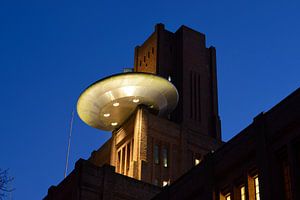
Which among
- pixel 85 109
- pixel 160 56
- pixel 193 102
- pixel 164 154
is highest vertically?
pixel 160 56

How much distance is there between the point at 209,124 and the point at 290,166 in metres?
44.1

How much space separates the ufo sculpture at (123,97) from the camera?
62.1m

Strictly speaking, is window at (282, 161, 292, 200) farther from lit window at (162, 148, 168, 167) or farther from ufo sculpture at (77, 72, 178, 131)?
lit window at (162, 148, 168, 167)

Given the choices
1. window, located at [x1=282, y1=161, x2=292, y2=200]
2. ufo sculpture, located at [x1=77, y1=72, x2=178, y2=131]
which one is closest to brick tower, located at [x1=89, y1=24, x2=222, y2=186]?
ufo sculpture, located at [x1=77, y1=72, x2=178, y2=131]

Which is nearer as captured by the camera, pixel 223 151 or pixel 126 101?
pixel 223 151

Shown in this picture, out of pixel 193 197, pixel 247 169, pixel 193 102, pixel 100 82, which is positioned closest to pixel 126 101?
pixel 100 82

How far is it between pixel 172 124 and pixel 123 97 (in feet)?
24.4

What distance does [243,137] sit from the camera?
36062 millimetres

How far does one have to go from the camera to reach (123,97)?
6353 cm

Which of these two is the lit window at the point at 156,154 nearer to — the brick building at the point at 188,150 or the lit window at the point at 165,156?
the brick building at the point at 188,150

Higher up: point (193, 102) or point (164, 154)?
point (193, 102)

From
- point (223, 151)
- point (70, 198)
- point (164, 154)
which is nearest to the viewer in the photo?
point (223, 151)

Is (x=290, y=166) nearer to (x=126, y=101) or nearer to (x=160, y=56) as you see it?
(x=126, y=101)

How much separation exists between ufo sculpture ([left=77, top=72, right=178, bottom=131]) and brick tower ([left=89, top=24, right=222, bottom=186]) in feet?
3.39
